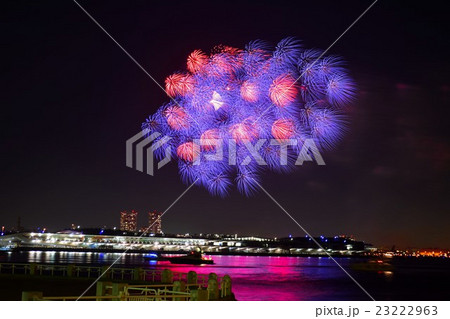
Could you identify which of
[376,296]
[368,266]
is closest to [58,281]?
[376,296]

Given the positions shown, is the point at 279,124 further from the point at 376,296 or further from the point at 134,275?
the point at 376,296

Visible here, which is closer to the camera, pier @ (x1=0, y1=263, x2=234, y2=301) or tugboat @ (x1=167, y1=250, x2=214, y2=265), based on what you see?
pier @ (x1=0, y1=263, x2=234, y2=301)

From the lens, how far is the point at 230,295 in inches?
1152
